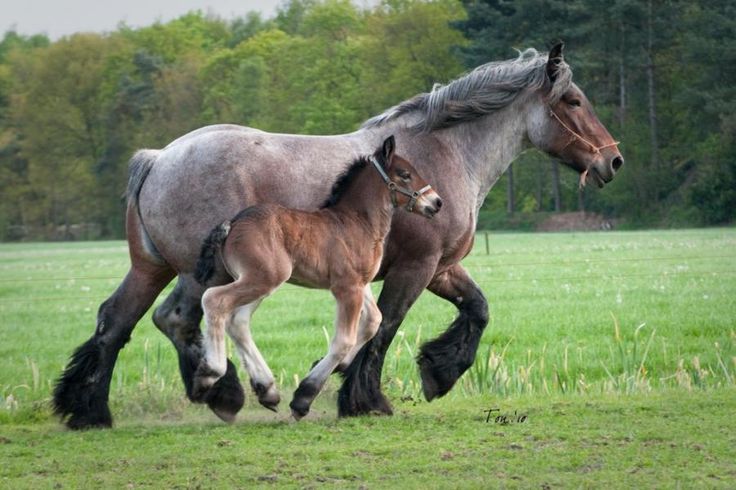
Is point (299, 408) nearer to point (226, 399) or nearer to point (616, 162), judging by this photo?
point (226, 399)

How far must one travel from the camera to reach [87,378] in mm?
8891

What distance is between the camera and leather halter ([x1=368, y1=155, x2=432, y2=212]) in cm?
852

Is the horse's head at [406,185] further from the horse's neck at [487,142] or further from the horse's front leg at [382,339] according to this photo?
the horse's neck at [487,142]

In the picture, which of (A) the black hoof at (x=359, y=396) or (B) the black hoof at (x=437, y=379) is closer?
(A) the black hoof at (x=359, y=396)

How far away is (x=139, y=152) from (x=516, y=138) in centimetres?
286

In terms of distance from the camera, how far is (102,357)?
891 centimetres

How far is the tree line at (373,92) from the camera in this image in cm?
5638

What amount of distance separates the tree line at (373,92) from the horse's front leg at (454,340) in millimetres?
45417

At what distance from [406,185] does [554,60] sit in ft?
5.80

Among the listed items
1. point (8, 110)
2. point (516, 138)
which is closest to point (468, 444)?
point (516, 138)

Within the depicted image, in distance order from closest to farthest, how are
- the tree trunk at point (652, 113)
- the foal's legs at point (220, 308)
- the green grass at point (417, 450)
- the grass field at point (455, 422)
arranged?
1. the green grass at point (417, 450)
2. the grass field at point (455, 422)
3. the foal's legs at point (220, 308)
4. the tree trunk at point (652, 113)

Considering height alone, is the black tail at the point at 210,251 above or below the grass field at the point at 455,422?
above

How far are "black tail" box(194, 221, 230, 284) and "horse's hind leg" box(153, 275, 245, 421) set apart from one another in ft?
0.93

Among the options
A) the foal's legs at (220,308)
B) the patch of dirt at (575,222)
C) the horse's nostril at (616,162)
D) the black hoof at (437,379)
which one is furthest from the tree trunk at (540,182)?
the foal's legs at (220,308)
